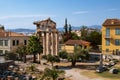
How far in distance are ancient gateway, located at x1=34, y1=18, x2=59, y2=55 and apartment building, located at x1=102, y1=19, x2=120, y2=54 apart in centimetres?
1415

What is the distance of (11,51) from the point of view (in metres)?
61.5

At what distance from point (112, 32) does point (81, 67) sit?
18.8 metres

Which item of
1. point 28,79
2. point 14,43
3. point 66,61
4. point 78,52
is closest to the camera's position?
point 28,79

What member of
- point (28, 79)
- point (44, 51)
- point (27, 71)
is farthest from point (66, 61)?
point (28, 79)

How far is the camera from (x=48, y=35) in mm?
59969

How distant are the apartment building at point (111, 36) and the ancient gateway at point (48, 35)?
46.4ft

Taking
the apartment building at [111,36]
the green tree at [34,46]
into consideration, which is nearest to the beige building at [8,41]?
the green tree at [34,46]

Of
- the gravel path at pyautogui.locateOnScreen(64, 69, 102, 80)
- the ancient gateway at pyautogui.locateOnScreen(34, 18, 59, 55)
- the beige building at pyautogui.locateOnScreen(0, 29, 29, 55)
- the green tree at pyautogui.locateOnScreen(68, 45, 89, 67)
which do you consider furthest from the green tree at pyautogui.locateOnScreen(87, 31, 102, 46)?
the gravel path at pyautogui.locateOnScreen(64, 69, 102, 80)

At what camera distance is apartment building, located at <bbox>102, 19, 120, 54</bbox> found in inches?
2635

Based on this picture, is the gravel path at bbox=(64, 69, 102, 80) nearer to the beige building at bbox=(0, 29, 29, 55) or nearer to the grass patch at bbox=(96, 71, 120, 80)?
the grass patch at bbox=(96, 71, 120, 80)

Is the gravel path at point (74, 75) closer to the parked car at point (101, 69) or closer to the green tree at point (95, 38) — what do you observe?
the parked car at point (101, 69)

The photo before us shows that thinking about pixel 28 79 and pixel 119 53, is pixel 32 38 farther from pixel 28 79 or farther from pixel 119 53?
pixel 119 53

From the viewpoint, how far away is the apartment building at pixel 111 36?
66938 mm

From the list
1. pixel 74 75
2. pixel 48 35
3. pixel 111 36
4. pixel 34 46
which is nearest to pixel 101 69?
pixel 74 75
